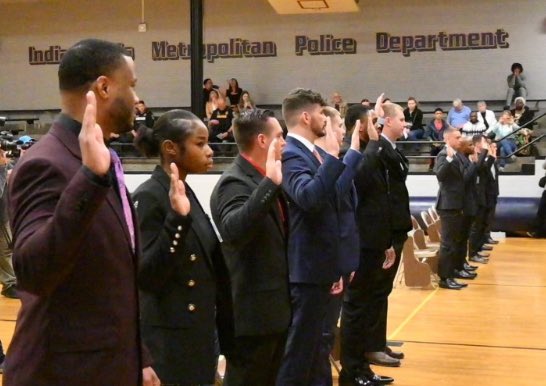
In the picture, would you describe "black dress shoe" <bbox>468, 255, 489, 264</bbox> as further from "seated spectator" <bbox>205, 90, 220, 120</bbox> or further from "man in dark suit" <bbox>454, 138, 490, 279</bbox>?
"seated spectator" <bbox>205, 90, 220, 120</bbox>

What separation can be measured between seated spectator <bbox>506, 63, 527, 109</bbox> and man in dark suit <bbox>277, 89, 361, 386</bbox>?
48.1ft

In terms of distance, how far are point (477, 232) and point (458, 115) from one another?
5.84 metres

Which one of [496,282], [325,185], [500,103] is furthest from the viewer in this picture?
[500,103]

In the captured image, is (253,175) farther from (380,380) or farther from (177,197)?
(380,380)

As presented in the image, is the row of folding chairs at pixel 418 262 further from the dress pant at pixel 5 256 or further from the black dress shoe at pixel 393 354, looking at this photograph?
the dress pant at pixel 5 256

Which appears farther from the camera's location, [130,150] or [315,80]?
[315,80]

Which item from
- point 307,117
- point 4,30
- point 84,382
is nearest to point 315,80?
point 4,30

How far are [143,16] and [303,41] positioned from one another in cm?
404

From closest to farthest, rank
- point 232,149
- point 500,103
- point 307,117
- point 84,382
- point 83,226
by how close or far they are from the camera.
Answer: point 83,226
point 84,382
point 307,117
point 232,149
point 500,103

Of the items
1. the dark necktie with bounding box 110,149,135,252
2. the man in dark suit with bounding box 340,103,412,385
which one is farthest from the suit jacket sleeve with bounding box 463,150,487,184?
the dark necktie with bounding box 110,149,135,252

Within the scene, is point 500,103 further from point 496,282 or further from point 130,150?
point 496,282

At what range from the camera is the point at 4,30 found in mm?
22266

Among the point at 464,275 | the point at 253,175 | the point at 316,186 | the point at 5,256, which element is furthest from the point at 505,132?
the point at 253,175

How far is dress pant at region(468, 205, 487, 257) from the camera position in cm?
1198
